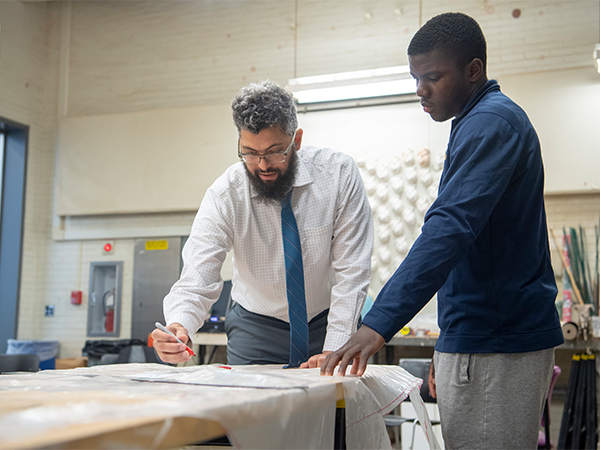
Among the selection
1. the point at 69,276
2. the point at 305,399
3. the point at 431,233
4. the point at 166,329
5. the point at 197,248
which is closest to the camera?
the point at 305,399

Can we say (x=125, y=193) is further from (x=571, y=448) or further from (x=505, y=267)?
(x=505, y=267)

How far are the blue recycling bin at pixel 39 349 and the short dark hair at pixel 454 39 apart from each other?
6163mm

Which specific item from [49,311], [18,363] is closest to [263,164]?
[18,363]

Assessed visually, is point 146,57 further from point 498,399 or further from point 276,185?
point 498,399

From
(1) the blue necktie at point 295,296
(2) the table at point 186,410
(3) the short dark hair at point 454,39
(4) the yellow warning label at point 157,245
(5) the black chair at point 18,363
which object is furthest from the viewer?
(4) the yellow warning label at point 157,245

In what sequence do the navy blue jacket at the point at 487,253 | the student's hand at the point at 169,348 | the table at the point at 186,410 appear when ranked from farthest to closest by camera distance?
the student's hand at the point at 169,348, the navy blue jacket at the point at 487,253, the table at the point at 186,410

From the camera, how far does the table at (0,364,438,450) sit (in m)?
0.64

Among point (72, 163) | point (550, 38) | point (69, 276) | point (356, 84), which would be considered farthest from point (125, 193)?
point (550, 38)

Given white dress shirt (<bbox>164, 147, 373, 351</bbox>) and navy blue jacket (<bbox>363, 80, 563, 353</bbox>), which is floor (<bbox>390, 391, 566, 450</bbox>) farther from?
navy blue jacket (<bbox>363, 80, 563, 353</bbox>)

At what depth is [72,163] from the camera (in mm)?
6949

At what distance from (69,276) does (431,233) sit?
6663mm

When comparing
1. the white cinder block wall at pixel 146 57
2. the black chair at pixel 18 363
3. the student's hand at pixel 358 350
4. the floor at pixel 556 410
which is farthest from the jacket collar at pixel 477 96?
the white cinder block wall at pixel 146 57

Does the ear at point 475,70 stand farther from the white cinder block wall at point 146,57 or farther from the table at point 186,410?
the white cinder block wall at point 146,57

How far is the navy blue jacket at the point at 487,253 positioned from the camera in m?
1.21
